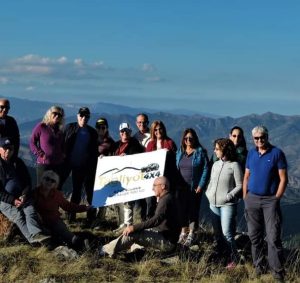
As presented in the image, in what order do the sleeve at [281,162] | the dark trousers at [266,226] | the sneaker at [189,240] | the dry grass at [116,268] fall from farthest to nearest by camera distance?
the sneaker at [189,240]
the dark trousers at [266,226]
the sleeve at [281,162]
the dry grass at [116,268]

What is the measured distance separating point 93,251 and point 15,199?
6.75ft

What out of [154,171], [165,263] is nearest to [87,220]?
[154,171]

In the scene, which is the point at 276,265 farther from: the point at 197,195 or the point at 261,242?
the point at 197,195

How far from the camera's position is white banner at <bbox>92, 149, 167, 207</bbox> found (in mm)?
13266

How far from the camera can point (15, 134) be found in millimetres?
13359

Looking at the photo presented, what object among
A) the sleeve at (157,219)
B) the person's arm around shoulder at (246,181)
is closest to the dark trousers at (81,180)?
the sleeve at (157,219)

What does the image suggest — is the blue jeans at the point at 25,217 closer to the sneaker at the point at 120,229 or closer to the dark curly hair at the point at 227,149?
the sneaker at the point at 120,229

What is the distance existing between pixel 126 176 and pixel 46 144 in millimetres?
2327

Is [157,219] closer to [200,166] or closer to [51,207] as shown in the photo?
[200,166]

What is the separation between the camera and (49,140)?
12594mm

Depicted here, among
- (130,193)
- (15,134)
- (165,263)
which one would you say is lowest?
(165,263)

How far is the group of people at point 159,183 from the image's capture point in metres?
10.6

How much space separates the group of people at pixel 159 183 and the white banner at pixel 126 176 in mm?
201

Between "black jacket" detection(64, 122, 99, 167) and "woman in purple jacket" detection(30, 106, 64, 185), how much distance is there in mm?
360
